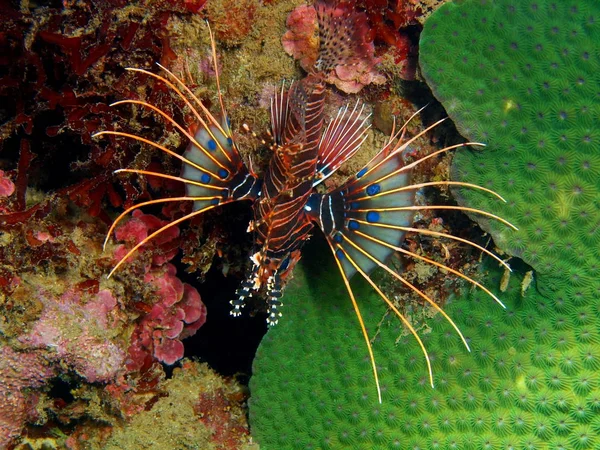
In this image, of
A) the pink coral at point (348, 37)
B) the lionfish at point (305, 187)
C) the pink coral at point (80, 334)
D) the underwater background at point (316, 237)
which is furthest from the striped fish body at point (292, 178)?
the pink coral at point (80, 334)

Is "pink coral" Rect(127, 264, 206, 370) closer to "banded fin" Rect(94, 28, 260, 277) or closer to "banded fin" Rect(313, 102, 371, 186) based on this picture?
"banded fin" Rect(94, 28, 260, 277)

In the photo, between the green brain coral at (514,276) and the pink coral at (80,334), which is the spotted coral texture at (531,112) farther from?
the pink coral at (80,334)

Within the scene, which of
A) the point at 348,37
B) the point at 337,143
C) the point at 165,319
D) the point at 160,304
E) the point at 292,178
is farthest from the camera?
the point at 165,319

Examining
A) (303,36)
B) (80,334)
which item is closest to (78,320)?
(80,334)

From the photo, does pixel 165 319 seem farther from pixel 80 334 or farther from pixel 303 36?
pixel 303 36

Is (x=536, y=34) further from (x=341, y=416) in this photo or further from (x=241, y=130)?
(x=341, y=416)

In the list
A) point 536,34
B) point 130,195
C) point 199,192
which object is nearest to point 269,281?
point 199,192
